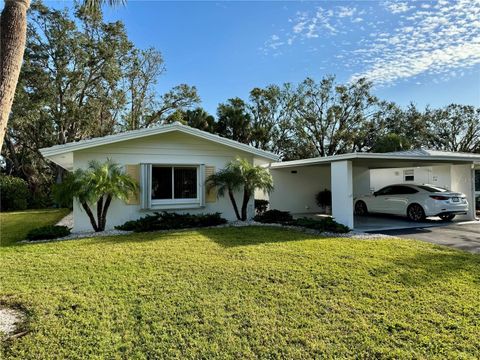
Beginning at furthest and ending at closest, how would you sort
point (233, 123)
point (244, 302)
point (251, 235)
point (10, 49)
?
point (233, 123) < point (251, 235) < point (244, 302) < point (10, 49)

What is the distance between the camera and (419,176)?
619 inches

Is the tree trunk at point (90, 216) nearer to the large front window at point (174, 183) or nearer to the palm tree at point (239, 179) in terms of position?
the large front window at point (174, 183)

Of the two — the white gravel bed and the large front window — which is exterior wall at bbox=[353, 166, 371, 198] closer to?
the large front window

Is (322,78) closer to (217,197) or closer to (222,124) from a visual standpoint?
(222,124)

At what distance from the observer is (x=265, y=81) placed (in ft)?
93.1

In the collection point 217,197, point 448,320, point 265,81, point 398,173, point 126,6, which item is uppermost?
point 265,81

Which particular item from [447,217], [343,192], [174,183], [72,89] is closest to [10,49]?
[174,183]

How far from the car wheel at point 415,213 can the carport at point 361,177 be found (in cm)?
31

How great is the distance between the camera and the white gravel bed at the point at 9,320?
338 cm

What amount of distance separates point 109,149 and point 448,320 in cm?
969

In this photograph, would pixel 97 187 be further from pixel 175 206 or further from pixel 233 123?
pixel 233 123

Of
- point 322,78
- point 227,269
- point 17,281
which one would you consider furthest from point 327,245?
point 322,78

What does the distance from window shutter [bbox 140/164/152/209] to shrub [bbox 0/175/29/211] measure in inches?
538

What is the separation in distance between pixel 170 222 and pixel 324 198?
8.79 metres
